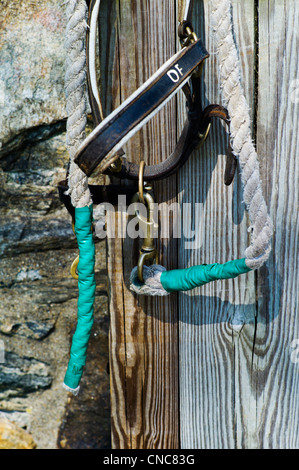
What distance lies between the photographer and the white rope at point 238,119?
32.4 inches

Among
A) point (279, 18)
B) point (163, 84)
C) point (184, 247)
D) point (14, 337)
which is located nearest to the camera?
point (163, 84)

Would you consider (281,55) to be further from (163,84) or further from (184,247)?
(184,247)

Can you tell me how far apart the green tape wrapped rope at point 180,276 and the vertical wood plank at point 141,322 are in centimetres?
7

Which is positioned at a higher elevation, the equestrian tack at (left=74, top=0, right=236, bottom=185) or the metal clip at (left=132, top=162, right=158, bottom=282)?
the equestrian tack at (left=74, top=0, right=236, bottom=185)

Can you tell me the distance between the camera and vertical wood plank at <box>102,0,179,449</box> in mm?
983

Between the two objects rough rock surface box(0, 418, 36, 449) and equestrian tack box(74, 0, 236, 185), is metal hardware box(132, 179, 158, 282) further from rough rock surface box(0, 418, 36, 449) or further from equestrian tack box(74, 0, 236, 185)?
rough rock surface box(0, 418, 36, 449)

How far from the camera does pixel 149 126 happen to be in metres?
1.01

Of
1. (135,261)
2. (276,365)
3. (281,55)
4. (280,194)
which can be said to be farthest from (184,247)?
(281,55)

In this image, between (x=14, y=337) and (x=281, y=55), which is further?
(x=14, y=337)

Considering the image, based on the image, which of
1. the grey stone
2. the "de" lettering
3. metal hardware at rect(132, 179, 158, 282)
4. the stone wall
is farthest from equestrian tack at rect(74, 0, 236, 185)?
the grey stone

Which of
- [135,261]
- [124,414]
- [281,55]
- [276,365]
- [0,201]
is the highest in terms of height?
[281,55]

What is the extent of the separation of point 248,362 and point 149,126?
25.3 inches

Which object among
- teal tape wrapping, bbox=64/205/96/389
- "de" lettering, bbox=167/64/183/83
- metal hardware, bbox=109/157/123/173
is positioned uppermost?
"de" lettering, bbox=167/64/183/83

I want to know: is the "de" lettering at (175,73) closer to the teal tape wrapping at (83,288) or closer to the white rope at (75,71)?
the white rope at (75,71)
